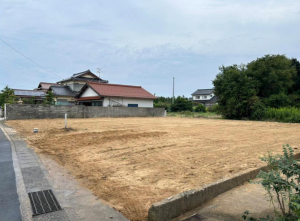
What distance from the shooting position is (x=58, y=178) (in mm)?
3736

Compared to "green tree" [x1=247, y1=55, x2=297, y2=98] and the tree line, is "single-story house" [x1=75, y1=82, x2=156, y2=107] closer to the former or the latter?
the tree line

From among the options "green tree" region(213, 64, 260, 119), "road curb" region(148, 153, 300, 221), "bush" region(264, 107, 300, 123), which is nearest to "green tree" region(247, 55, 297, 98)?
"green tree" region(213, 64, 260, 119)

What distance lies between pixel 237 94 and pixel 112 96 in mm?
12996

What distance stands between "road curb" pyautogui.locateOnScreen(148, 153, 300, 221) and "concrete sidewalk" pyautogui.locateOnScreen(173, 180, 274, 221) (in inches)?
2.3

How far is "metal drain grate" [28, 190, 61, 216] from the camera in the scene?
262cm

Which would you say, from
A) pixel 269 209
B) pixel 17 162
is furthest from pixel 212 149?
pixel 17 162

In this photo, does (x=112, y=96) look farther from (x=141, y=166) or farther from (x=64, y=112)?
(x=141, y=166)

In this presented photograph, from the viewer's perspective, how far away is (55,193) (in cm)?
312

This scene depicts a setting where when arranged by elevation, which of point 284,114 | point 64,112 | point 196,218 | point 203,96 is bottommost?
point 196,218

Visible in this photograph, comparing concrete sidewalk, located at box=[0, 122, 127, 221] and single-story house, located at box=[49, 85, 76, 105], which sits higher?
single-story house, located at box=[49, 85, 76, 105]

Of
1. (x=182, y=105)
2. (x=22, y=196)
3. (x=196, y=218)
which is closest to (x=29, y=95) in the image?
(x=182, y=105)

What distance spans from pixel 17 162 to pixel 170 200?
3709 millimetres

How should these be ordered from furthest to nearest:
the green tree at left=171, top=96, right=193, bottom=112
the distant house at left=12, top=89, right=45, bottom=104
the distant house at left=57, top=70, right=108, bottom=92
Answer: the green tree at left=171, top=96, right=193, bottom=112 < the distant house at left=57, top=70, right=108, bottom=92 < the distant house at left=12, top=89, right=45, bottom=104

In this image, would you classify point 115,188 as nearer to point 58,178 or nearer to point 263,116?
point 58,178
